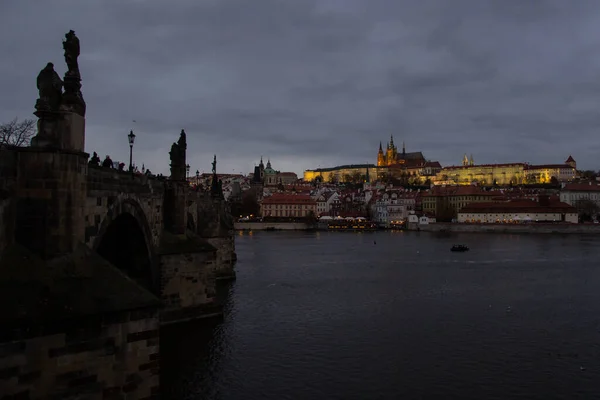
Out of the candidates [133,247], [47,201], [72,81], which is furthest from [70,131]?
[133,247]

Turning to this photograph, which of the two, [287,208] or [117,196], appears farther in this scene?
[287,208]

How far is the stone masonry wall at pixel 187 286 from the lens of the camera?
2317 centimetres

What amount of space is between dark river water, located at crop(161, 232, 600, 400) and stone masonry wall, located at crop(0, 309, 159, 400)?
5120 millimetres

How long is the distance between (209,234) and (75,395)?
28.3 metres

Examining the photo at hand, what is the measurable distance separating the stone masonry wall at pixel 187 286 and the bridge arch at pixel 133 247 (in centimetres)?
57

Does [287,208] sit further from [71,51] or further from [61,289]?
[61,289]

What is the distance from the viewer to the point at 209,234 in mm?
38438

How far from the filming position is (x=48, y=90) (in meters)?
11.9

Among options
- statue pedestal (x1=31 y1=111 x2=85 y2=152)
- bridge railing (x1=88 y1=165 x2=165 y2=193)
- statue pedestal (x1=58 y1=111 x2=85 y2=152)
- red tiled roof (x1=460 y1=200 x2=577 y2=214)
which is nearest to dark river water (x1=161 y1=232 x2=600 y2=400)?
bridge railing (x1=88 y1=165 x2=165 y2=193)

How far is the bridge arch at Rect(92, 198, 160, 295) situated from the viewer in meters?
20.2

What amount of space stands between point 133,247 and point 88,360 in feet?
38.4

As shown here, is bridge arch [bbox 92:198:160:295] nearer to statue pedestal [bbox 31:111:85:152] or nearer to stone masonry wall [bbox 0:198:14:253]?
statue pedestal [bbox 31:111:85:152]

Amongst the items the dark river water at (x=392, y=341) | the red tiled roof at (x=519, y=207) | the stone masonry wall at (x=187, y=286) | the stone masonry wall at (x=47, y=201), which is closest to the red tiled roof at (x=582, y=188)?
the red tiled roof at (x=519, y=207)

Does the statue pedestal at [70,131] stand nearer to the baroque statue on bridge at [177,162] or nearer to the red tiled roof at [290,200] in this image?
the baroque statue on bridge at [177,162]
